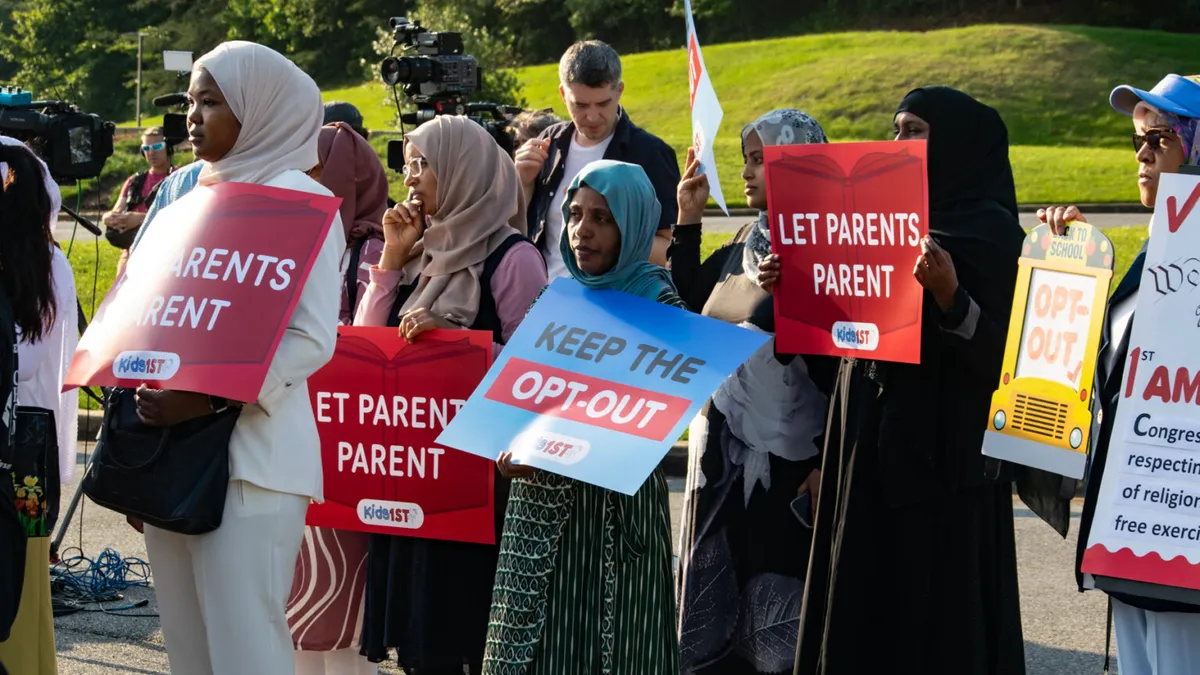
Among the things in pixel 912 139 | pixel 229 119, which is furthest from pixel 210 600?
pixel 912 139

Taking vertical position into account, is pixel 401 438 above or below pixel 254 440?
below

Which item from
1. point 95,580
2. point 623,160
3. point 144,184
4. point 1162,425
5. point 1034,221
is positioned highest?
point 1162,425

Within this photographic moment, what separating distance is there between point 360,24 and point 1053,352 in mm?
53690

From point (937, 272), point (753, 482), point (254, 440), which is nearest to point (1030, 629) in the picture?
point (753, 482)

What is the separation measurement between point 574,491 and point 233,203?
3.58 feet

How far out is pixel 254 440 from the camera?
Answer: 11.9 feet

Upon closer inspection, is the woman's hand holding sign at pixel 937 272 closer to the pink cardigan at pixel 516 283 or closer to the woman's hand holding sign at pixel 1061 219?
the woman's hand holding sign at pixel 1061 219

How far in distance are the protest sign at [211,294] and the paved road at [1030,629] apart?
225 centimetres

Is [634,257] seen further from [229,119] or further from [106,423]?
[106,423]

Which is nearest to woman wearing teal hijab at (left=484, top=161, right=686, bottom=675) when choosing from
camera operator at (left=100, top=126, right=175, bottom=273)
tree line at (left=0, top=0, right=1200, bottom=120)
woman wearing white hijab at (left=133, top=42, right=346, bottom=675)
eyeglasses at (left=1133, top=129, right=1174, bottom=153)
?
woman wearing white hijab at (left=133, top=42, right=346, bottom=675)

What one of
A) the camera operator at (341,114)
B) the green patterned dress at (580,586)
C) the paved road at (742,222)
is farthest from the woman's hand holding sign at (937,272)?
the paved road at (742,222)

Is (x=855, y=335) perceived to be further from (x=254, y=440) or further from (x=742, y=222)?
(x=742, y=222)

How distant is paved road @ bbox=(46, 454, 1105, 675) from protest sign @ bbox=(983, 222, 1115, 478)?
7.13 feet

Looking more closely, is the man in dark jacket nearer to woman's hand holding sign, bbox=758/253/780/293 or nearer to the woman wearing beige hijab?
the woman wearing beige hijab
